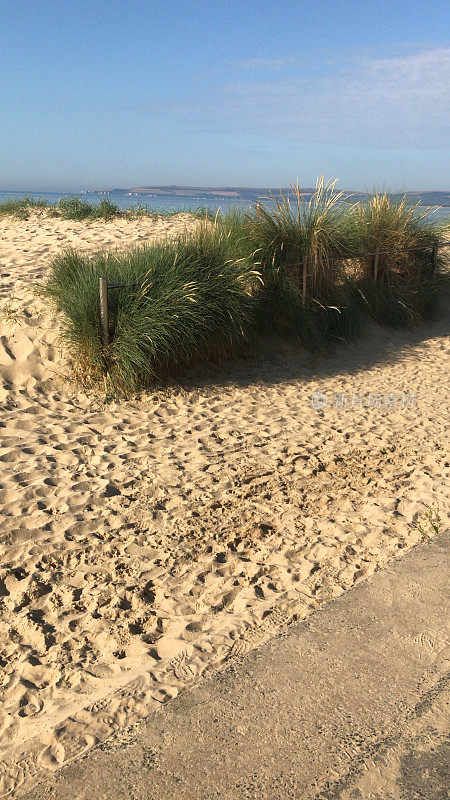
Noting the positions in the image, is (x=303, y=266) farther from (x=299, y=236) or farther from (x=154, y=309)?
(x=154, y=309)

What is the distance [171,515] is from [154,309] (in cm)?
276

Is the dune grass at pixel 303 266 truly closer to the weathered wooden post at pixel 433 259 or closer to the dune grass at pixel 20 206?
the weathered wooden post at pixel 433 259

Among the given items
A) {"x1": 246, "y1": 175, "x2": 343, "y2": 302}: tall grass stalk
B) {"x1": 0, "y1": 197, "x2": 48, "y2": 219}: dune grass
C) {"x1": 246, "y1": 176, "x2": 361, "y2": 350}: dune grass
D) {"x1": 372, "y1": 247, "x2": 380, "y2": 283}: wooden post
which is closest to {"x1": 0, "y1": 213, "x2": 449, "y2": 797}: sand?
{"x1": 246, "y1": 176, "x2": 361, "y2": 350}: dune grass

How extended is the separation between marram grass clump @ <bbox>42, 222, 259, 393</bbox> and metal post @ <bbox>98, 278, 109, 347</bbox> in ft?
→ 0.21

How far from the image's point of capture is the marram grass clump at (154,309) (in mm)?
6258

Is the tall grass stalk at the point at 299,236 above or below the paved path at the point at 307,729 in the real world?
above

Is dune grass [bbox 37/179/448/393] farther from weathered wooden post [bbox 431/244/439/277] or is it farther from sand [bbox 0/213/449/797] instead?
sand [bbox 0/213/449/797]

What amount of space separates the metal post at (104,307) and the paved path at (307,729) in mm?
3969

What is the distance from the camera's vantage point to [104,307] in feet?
20.6

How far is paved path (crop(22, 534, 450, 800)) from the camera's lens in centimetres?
220

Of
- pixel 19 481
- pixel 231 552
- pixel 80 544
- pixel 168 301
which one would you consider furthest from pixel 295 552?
pixel 168 301

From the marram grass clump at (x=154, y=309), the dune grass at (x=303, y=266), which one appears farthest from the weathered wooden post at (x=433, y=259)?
the marram grass clump at (x=154, y=309)

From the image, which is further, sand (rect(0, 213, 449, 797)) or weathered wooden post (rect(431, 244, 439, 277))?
weathered wooden post (rect(431, 244, 439, 277))

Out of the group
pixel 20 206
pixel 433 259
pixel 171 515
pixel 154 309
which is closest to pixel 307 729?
pixel 171 515
